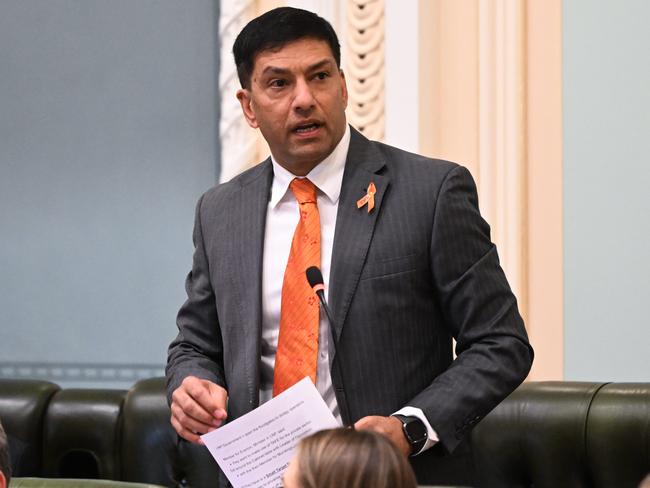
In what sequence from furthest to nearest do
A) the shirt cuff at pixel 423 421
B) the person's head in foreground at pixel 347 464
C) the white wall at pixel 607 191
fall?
the white wall at pixel 607 191, the shirt cuff at pixel 423 421, the person's head in foreground at pixel 347 464

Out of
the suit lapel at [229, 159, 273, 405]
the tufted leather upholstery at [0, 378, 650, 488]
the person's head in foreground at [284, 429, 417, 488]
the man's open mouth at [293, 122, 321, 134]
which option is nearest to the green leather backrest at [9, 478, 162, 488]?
the suit lapel at [229, 159, 273, 405]

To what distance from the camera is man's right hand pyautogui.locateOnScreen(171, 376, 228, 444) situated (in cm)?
218

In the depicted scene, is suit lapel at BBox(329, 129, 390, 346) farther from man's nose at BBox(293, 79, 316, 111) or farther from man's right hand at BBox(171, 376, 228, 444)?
man's right hand at BBox(171, 376, 228, 444)

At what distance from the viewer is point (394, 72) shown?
11.3 ft

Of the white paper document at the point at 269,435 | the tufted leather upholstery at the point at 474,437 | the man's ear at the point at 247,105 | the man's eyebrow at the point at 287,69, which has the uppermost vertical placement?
the man's eyebrow at the point at 287,69

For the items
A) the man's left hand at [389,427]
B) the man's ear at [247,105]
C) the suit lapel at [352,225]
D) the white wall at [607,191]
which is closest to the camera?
the man's left hand at [389,427]

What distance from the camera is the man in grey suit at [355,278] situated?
2213mm

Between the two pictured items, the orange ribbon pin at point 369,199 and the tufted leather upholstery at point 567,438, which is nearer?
the orange ribbon pin at point 369,199

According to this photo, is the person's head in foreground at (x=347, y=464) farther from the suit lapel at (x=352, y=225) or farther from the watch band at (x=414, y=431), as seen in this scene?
the suit lapel at (x=352, y=225)

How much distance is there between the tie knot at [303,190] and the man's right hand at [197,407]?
0.41 metres

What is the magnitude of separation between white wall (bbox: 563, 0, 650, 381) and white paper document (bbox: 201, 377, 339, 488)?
1.35 meters

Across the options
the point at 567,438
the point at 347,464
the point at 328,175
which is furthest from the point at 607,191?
the point at 347,464

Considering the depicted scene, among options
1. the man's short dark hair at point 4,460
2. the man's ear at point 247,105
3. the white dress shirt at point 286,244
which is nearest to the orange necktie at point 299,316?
the white dress shirt at point 286,244

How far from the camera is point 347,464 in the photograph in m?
1.54
